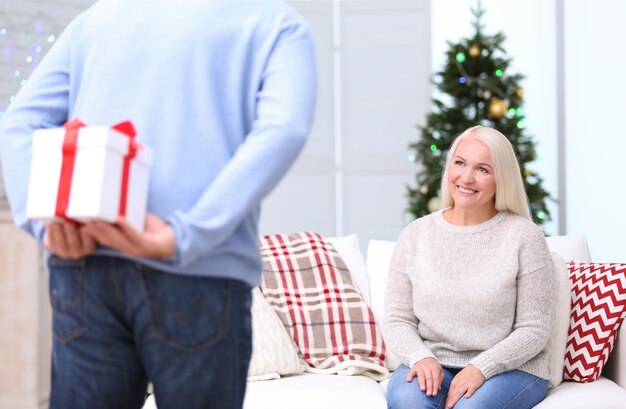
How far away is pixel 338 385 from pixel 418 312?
32cm

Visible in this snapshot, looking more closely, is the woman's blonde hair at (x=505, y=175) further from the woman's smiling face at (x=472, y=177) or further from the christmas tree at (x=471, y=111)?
the christmas tree at (x=471, y=111)

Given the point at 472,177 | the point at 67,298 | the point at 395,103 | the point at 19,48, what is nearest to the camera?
the point at 67,298

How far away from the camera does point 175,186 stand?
95cm

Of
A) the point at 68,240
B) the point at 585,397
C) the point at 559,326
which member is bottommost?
the point at 585,397

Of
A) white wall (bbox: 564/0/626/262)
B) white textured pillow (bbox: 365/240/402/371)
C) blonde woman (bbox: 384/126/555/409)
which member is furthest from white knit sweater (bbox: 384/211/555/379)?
white wall (bbox: 564/0/626/262)

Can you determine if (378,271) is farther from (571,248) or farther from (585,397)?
(585,397)

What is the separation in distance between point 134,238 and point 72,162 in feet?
0.34

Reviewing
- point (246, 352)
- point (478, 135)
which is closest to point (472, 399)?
point (478, 135)

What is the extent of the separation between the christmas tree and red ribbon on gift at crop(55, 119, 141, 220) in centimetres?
402

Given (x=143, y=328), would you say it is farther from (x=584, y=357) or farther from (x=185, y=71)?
(x=584, y=357)

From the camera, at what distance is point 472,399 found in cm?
210

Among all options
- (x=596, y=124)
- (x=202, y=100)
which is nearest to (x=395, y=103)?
(x=596, y=124)

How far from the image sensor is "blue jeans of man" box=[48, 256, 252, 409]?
35.9 inches

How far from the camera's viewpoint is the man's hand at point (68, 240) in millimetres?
878
